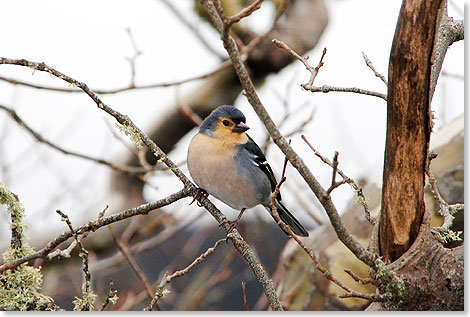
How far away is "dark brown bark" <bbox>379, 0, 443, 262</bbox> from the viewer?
1296mm

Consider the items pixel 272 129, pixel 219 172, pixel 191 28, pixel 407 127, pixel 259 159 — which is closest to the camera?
pixel 272 129

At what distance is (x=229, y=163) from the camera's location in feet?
6.88

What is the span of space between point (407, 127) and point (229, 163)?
880mm

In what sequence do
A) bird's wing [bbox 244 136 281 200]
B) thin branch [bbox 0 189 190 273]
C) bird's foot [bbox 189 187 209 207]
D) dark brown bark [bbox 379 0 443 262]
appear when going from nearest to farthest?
dark brown bark [bbox 379 0 443 262] < thin branch [bbox 0 189 190 273] < bird's foot [bbox 189 187 209 207] < bird's wing [bbox 244 136 281 200]

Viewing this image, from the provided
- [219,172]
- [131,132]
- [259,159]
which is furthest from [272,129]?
[259,159]

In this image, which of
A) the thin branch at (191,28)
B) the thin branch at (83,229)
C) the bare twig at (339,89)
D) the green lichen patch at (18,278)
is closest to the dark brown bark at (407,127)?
the bare twig at (339,89)

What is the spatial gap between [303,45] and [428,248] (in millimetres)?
2570

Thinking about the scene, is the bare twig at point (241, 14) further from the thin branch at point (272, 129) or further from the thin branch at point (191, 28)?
the thin branch at point (191, 28)

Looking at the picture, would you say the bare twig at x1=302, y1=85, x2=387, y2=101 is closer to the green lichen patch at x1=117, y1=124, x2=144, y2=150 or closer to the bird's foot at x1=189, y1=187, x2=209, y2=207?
the green lichen patch at x1=117, y1=124, x2=144, y2=150

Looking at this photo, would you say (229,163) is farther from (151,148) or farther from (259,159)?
(151,148)

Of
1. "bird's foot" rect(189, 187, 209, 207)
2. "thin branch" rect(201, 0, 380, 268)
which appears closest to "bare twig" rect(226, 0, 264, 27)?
"thin branch" rect(201, 0, 380, 268)

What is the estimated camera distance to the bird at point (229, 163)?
206cm

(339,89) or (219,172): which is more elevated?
(339,89)

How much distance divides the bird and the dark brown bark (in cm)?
73
